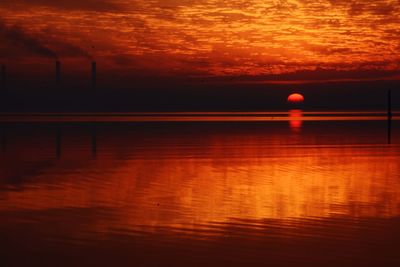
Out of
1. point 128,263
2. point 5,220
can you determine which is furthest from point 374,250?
point 5,220

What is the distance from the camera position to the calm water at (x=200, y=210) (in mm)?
11336

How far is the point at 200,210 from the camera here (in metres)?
15.3

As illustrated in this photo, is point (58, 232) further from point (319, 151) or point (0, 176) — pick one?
point (319, 151)

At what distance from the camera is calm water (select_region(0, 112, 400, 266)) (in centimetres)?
1134

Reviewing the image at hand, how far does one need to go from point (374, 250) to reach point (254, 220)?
127 inches

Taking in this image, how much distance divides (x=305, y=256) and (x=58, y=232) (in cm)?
506

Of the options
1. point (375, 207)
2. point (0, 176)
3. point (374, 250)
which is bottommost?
point (0, 176)

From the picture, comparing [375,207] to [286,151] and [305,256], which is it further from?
[286,151]

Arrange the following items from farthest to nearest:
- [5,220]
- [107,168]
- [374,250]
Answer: [107,168]
[5,220]
[374,250]

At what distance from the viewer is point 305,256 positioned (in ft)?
36.8

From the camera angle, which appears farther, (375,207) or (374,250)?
(375,207)

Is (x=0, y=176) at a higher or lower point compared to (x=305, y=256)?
lower

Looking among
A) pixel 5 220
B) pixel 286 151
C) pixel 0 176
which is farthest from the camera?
pixel 286 151

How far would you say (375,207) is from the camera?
52.5 ft
